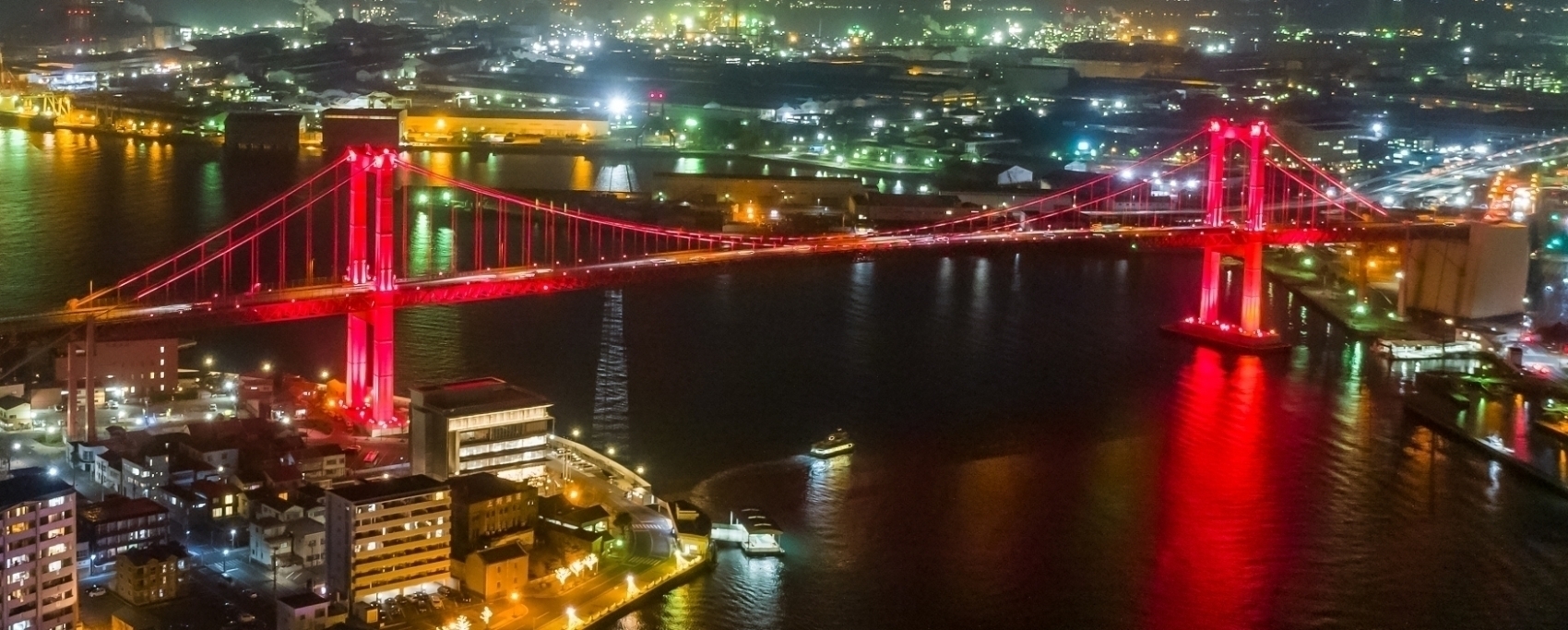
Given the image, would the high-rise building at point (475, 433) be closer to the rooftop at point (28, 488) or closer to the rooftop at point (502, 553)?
the rooftop at point (502, 553)

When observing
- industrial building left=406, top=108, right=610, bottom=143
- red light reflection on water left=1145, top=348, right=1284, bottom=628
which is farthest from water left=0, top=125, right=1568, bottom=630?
industrial building left=406, top=108, right=610, bottom=143

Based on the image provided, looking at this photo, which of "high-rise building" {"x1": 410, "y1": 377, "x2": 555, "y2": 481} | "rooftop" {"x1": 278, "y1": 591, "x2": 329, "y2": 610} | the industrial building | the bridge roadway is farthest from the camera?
the industrial building

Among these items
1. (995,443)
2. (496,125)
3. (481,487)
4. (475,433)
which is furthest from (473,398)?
(496,125)

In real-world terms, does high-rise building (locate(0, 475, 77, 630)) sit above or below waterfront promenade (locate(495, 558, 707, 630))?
above

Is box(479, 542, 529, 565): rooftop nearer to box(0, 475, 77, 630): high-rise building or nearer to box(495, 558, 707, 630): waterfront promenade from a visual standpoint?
box(495, 558, 707, 630): waterfront promenade

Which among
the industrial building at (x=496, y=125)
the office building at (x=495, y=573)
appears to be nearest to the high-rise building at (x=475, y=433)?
the office building at (x=495, y=573)

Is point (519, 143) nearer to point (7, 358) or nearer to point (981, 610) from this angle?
point (7, 358)

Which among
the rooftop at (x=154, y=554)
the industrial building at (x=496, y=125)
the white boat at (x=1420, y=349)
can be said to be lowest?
the rooftop at (x=154, y=554)
